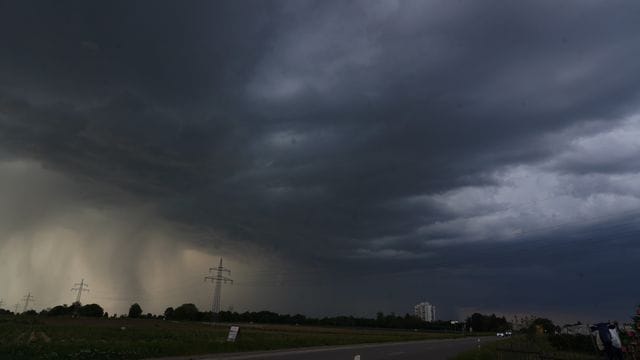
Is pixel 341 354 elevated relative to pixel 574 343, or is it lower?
lower

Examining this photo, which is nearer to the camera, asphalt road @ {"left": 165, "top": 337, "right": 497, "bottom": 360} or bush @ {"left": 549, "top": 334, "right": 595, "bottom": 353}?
asphalt road @ {"left": 165, "top": 337, "right": 497, "bottom": 360}

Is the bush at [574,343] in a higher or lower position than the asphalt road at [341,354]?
higher

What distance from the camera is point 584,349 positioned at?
42.2 m

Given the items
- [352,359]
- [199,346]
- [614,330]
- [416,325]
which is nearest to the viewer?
[614,330]

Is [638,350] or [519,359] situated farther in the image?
[519,359]

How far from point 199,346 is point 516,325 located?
28776 mm

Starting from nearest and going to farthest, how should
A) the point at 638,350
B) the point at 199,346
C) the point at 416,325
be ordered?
the point at 638,350 < the point at 199,346 < the point at 416,325

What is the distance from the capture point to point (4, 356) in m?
24.8

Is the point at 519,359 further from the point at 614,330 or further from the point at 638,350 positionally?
the point at 638,350

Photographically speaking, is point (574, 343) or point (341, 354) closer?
point (341, 354)

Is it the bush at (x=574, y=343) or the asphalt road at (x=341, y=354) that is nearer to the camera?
the asphalt road at (x=341, y=354)

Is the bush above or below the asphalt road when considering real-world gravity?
above

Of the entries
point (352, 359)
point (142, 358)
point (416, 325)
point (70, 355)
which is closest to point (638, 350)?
point (352, 359)

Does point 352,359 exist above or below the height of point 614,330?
below
